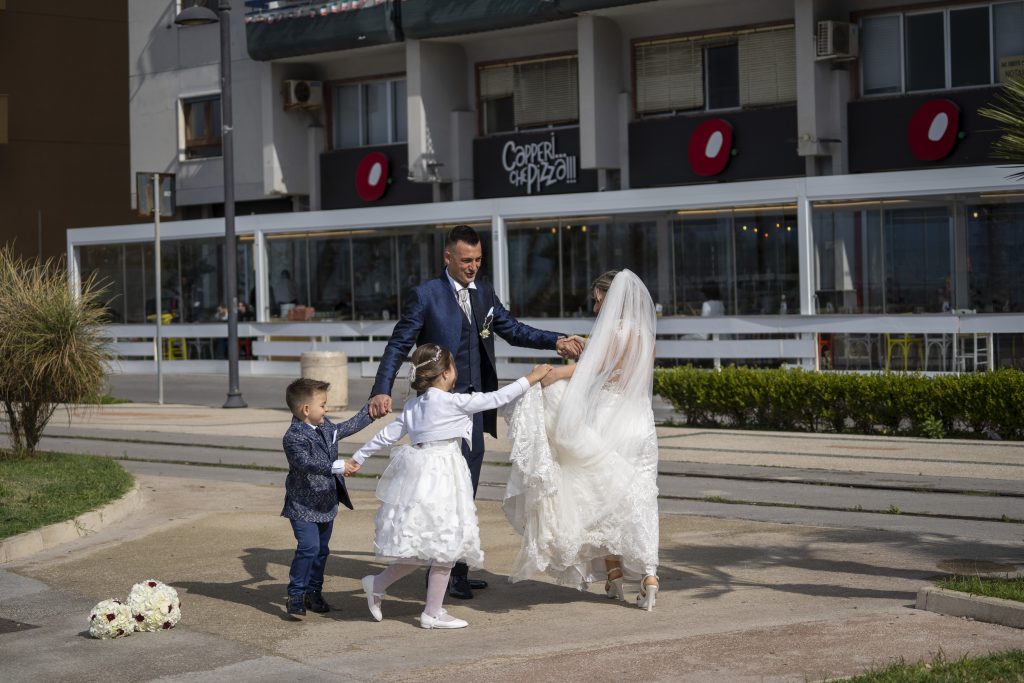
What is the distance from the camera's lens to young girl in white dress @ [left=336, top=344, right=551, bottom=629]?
25.1 feet

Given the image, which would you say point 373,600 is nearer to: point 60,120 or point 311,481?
point 311,481

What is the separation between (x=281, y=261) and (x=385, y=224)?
318 centimetres

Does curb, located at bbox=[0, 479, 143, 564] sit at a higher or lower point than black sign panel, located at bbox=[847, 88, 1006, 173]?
lower

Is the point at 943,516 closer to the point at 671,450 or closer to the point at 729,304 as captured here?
the point at 671,450

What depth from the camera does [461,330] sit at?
8633 mm

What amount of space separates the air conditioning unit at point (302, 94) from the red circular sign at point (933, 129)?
16.3 m

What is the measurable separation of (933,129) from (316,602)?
946 inches

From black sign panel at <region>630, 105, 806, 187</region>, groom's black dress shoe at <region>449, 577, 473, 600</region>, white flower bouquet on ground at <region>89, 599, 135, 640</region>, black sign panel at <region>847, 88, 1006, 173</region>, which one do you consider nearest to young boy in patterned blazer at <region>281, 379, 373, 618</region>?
groom's black dress shoe at <region>449, 577, 473, 600</region>

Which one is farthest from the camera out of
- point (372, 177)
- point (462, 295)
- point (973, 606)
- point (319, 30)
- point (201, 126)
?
point (201, 126)

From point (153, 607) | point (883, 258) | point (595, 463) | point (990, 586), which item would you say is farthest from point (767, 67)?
point (153, 607)

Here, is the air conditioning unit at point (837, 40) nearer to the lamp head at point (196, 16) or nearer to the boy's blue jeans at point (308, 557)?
the lamp head at point (196, 16)

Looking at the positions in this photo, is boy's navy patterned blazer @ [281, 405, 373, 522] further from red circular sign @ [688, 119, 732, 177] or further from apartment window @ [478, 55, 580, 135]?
apartment window @ [478, 55, 580, 135]

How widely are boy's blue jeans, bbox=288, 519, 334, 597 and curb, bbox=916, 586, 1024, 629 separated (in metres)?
3.30

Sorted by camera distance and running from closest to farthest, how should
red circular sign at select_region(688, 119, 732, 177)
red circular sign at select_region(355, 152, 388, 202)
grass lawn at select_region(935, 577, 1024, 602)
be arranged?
1. grass lawn at select_region(935, 577, 1024, 602)
2. red circular sign at select_region(688, 119, 732, 177)
3. red circular sign at select_region(355, 152, 388, 202)
